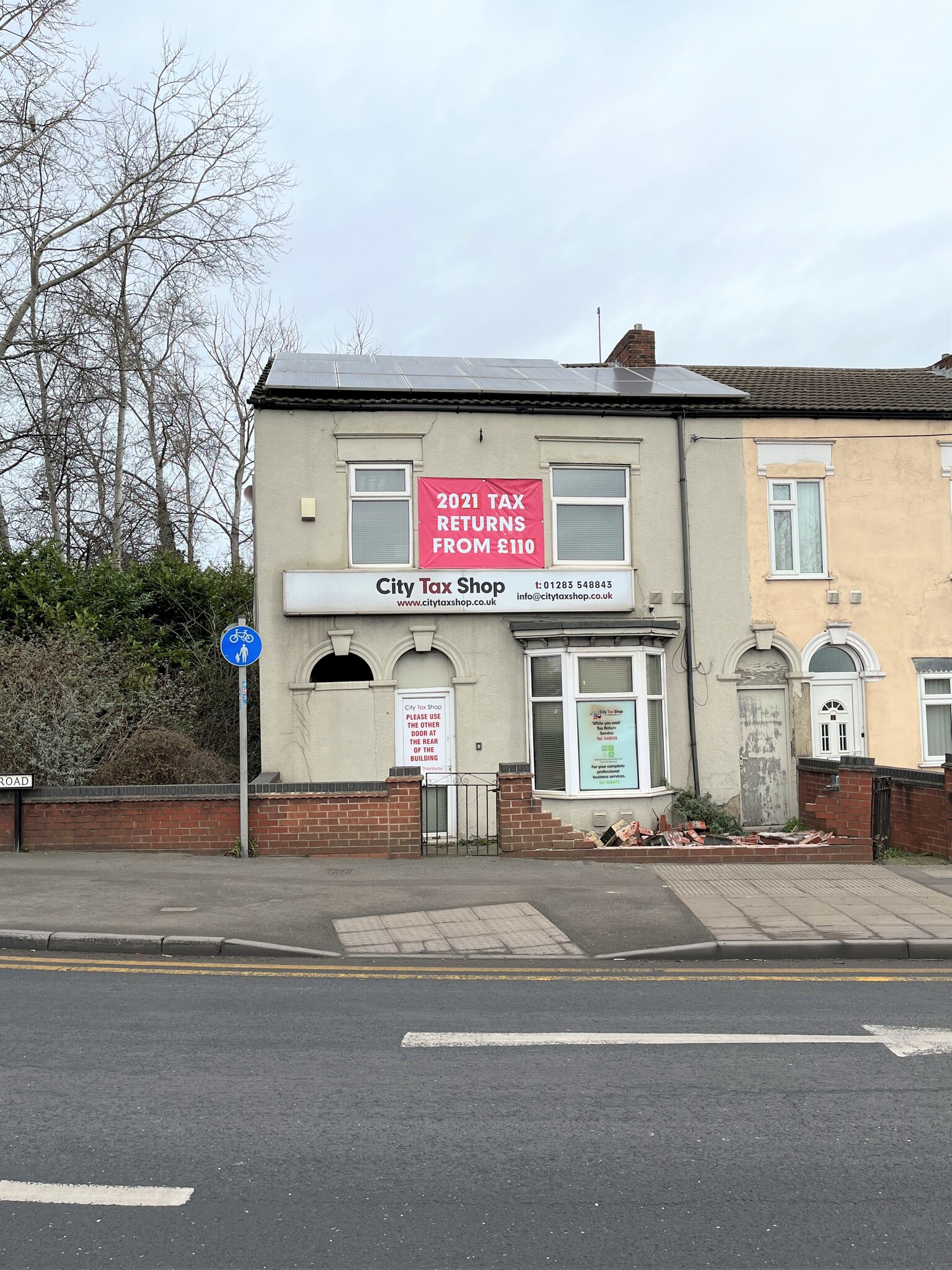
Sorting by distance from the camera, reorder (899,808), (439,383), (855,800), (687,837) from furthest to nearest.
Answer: (439,383), (687,837), (899,808), (855,800)

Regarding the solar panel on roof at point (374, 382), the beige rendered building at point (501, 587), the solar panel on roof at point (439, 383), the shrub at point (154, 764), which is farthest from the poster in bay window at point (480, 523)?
the shrub at point (154, 764)

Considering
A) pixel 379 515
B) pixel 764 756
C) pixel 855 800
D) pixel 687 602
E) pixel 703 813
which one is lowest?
pixel 703 813

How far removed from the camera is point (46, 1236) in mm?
3703

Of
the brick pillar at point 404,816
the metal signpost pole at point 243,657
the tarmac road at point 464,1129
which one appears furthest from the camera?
the brick pillar at point 404,816

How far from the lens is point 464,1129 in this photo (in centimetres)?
467

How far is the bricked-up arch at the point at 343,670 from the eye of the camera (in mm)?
15391

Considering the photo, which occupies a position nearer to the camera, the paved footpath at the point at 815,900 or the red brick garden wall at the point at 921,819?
the paved footpath at the point at 815,900

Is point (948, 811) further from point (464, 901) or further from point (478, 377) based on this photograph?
point (478, 377)

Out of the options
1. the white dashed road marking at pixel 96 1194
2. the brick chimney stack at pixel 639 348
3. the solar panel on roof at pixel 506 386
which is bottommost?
the white dashed road marking at pixel 96 1194

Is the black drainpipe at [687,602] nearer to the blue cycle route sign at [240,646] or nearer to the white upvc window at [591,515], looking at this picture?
the white upvc window at [591,515]

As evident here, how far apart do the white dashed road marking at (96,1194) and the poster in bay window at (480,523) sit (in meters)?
12.0

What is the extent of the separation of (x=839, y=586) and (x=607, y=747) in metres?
4.84

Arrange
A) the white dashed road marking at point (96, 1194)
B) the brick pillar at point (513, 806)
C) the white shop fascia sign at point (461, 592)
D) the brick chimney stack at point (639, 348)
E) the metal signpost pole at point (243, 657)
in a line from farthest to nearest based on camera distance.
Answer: the brick chimney stack at point (639, 348), the white shop fascia sign at point (461, 592), the brick pillar at point (513, 806), the metal signpost pole at point (243, 657), the white dashed road marking at point (96, 1194)

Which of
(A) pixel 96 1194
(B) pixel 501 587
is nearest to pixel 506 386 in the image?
(B) pixel 501 587
